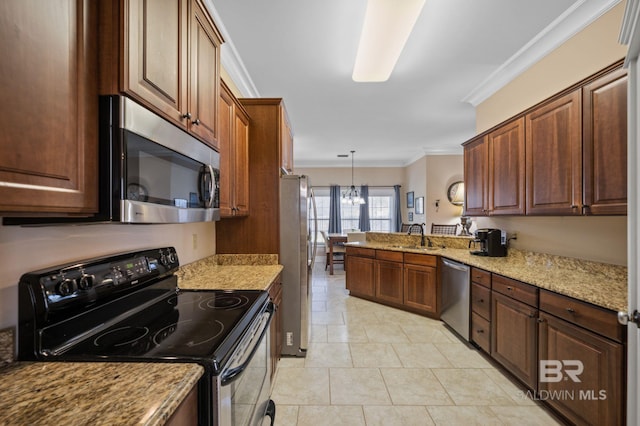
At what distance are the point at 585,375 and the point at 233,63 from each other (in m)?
3.54

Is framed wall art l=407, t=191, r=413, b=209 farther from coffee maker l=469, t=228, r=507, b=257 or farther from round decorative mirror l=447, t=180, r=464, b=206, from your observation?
coffee maker l=469, t=228, r=507, b=257

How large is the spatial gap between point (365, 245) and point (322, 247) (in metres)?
3.67

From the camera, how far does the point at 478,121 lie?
377cm

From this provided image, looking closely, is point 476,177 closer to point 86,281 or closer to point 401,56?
point 401,56

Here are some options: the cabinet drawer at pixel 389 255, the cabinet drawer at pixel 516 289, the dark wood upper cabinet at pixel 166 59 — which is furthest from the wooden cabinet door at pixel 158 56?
the cabinet drawer at pixel 389 255

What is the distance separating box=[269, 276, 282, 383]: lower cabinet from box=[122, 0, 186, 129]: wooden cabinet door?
1402mm

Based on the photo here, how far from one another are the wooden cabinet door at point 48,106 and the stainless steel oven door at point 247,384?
702 mm

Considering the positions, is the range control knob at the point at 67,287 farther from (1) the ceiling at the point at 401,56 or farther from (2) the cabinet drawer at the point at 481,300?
(2) the cabinet drawer at the point at 481,300

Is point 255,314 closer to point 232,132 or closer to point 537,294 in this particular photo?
point 232,132

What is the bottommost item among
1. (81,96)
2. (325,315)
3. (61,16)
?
(325,315)

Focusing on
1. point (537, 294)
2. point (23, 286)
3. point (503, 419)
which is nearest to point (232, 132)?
point (23, 286)

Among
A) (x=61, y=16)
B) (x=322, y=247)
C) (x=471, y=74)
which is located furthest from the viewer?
(x=322, y=247)

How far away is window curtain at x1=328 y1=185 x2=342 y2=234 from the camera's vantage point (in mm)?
7891

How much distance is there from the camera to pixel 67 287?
3.12 ft
